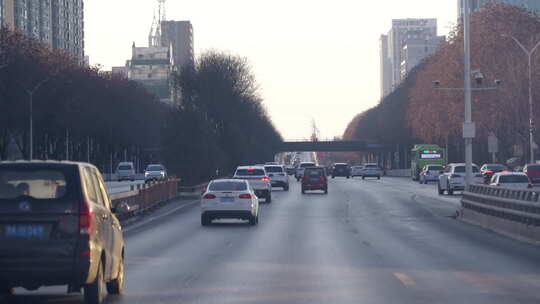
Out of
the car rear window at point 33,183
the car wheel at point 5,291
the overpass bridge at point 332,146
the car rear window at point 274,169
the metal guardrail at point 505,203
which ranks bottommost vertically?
the car wheel at point 5,291

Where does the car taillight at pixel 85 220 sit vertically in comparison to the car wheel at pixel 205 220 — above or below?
above

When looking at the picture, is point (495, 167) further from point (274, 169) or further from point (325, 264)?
point (325, 264)

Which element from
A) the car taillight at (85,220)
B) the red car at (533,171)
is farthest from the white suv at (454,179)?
the car taillight at (85,220)

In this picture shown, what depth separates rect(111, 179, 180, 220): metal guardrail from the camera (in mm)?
35644

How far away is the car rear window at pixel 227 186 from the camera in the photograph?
1289 inches

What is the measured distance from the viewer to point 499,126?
251 feet

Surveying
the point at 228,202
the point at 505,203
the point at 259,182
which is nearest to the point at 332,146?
the point at 259,182

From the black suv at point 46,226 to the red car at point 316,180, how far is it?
168ft

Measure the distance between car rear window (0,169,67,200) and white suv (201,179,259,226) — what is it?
20.3 meters

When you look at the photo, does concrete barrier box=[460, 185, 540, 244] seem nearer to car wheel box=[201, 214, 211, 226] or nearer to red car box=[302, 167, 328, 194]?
car wheel box=[201, 214, 211, 226]

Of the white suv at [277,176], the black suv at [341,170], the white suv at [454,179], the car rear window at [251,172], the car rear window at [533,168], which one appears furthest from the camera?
the black suv at [341,170]

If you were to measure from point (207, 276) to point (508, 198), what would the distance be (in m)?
13.1

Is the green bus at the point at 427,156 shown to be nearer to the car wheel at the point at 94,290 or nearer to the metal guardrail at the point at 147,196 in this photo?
the metal guardrail at the point at 147,196

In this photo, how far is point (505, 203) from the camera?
1088 inches
